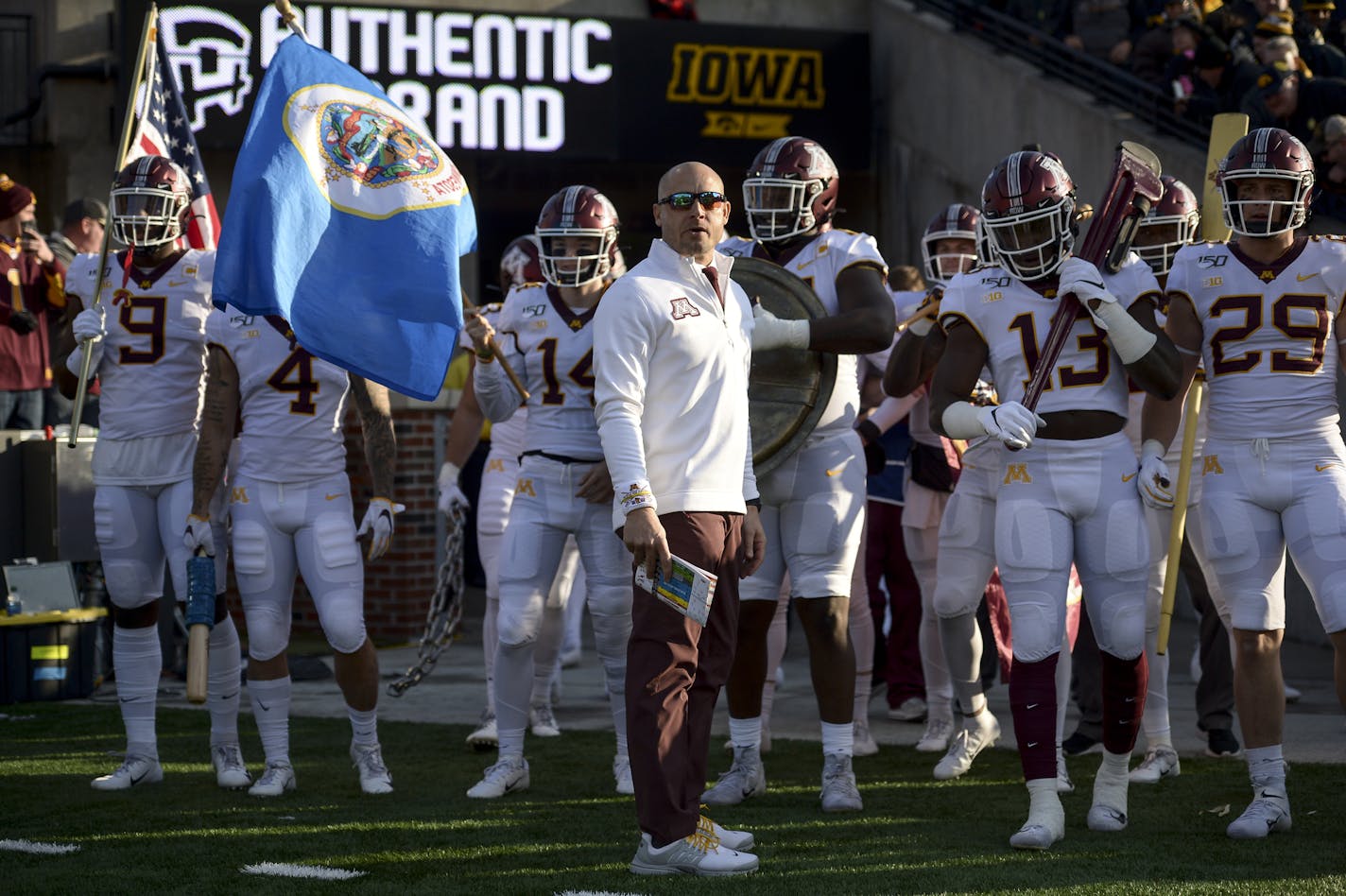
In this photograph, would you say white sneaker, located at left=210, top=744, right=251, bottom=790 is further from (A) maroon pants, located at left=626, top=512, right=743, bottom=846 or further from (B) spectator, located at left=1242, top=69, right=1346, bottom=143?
(B) spectator, located at left=1242, top=69, right=1346, bottom=143

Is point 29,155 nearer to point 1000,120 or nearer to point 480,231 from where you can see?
point 480,231

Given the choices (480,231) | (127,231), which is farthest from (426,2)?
(127,231)

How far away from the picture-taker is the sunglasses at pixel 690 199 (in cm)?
579

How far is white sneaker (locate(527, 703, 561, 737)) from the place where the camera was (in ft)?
29.1

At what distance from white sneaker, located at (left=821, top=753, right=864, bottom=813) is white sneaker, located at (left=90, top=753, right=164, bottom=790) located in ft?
8.95

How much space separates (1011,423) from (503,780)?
248 centimetres

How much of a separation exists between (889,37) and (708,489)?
1340 cm

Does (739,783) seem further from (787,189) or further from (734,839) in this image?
(787,189)

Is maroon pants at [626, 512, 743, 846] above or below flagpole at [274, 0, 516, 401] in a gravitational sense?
below

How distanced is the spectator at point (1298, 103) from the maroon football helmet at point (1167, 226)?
4.92 meters

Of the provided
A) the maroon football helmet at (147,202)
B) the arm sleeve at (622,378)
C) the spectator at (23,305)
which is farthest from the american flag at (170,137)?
the arm sleeve at (622,378)

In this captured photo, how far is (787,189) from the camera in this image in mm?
7039

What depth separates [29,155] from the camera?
53.8 feet

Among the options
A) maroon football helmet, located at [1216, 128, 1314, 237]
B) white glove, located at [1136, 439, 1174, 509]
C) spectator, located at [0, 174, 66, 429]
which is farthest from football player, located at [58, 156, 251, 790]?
spectator, located at [0, 174, 66, 429]
